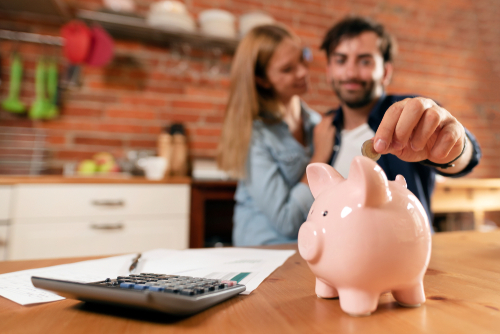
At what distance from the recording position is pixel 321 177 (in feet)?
1.40

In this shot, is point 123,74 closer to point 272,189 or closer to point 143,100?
point 143,100

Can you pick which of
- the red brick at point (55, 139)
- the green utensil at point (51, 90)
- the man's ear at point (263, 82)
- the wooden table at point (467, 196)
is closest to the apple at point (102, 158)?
the red brick at point (55, 139)

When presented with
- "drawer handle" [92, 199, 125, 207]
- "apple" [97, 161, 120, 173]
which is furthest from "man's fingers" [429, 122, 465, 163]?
"apple" [97, 161, 120, 173]

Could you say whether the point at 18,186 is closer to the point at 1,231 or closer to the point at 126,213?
the point at 1,231

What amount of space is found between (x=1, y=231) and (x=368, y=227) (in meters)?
1.60

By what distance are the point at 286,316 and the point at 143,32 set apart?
2094mm

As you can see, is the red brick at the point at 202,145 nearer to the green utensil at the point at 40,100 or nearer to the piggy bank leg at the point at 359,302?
the green utensil at the point at 40,100

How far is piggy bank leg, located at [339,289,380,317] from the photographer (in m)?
0.34

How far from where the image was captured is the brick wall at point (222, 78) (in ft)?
6.66

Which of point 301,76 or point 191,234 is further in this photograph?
point 191,234

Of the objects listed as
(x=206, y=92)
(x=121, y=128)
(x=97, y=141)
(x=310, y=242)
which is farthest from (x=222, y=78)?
(x=310, y=242)

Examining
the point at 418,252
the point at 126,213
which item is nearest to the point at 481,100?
the point at 126,213

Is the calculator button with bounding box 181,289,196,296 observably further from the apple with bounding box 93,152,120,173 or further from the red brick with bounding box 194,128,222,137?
the red brick with bounding box 194,128,222,137

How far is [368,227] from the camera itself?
Result: 0.34 m
